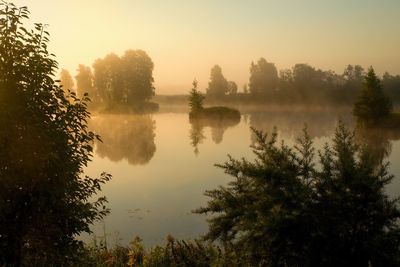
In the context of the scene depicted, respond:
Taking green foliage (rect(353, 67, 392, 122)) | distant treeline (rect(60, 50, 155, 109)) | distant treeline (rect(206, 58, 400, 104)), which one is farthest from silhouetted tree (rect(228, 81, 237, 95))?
green foliage (rect(353, 67, 392, 122))

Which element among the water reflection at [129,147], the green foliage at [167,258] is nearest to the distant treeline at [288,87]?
the water reflection at [129,147]

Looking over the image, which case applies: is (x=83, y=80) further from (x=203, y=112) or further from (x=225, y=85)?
(x=203, y=112)

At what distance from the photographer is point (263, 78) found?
6289 inches

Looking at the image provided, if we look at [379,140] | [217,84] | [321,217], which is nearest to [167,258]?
[321,217]

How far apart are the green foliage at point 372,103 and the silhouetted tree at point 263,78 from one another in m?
98.8

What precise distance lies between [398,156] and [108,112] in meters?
96.9

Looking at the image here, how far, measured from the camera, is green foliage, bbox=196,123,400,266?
928cm

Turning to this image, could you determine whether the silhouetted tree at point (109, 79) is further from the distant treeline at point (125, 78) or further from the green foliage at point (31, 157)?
the green foliage at point (31, 157)

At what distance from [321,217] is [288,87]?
14428 cm

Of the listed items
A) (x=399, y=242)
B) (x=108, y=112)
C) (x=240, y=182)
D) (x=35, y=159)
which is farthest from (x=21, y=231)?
(x=108, y=112)

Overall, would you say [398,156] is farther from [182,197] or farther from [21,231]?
[21,231]

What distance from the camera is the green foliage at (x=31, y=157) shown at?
8609 mm

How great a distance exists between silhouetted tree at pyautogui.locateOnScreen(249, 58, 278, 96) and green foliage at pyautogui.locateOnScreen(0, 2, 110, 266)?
14934cm

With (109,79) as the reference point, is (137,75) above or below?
above
